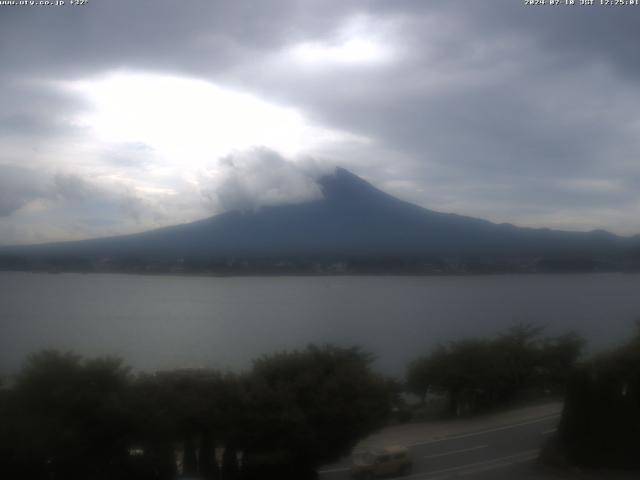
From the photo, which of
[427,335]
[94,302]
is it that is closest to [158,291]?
[94,302]

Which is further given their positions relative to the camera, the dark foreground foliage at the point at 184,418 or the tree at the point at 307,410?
the tree at the point at 307,410

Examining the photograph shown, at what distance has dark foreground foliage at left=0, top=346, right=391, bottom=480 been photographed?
25.6ft

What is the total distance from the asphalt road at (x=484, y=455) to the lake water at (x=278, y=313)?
2077 mm

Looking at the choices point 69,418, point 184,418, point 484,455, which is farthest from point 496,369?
point 69,418

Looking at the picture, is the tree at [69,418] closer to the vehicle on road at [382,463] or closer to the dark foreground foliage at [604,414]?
the vehicle on road at [382,463]

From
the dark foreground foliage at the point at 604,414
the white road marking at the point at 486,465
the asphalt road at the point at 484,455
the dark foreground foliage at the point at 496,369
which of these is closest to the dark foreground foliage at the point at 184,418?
the asphalt road at the point at 484,455

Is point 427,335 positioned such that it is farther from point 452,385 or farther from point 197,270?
point 197,270

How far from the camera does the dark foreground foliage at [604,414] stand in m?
8.57

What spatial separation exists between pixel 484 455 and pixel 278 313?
436 inches

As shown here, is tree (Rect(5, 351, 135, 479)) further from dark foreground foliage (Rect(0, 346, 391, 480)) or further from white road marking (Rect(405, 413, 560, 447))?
white road marking (Rect(405, 413, 560, 447))

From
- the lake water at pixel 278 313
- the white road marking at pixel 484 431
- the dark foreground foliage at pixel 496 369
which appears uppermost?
the lake water at pixel 278 313

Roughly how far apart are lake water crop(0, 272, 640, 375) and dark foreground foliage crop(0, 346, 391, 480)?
753 millimetres

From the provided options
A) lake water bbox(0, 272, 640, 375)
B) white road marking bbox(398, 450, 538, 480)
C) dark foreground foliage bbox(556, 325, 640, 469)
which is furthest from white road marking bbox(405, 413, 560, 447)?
lake water bbox(0, 272, 640, 375)

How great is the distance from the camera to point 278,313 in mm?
19094
